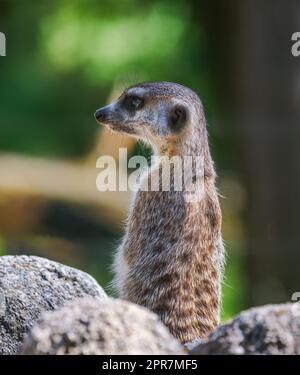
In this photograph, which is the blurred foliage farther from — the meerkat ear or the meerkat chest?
the meerkat chest

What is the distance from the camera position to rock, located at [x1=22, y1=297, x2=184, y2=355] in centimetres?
202

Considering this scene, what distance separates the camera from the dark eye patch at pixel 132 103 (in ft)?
11.9

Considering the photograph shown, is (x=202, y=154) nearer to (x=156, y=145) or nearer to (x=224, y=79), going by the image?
(x=156, y=145)

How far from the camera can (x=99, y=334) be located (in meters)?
2.03

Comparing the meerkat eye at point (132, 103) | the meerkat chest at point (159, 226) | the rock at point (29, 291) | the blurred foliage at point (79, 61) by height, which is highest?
the blurred foliage at point (79, 61)

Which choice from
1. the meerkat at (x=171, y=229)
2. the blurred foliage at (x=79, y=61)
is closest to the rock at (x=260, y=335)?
the meerkat at (x=171, y=229)

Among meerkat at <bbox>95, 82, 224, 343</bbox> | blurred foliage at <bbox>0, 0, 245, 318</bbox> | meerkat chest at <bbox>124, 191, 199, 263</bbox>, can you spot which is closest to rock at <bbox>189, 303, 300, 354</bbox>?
meerkat at <bbox>95, 82, 224, 343</bbox>

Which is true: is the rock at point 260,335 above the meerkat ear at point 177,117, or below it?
below

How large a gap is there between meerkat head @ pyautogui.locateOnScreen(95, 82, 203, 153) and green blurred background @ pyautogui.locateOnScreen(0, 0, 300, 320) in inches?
121

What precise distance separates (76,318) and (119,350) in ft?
0.35

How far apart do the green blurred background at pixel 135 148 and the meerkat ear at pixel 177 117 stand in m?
3.21

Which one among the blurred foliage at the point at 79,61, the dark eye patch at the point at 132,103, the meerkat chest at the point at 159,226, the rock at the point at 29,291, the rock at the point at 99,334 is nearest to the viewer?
the rock at the point at 99,334

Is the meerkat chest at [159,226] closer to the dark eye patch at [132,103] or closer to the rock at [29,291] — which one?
the rock at [29,291]

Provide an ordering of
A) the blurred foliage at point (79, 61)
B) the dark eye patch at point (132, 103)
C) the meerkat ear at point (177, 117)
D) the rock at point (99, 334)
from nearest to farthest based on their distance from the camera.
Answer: the rock at point (99, 334) < the meerkat ear at point (177, 117) < the dark eye patch at point (132, 103) < the blurred foliage at point (79, 61)
